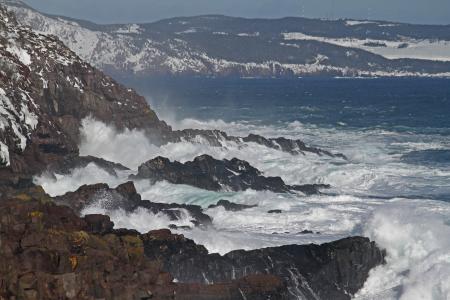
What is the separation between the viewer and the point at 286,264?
1248 inches

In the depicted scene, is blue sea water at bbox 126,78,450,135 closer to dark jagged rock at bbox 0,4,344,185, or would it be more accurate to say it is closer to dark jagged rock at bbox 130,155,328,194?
dark jagged rock at bbox 0,4,344,185

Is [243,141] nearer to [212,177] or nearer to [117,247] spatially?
[212,177]

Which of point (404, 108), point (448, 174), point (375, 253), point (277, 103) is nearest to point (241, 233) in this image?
point (375, 253)

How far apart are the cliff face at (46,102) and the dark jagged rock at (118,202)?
6.63m

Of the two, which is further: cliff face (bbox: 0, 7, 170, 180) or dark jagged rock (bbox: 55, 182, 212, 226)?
cliff face (bbox: 0, 7, 170, 180)

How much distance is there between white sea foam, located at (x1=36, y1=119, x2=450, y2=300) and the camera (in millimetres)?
34188

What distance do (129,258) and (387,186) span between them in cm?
3069

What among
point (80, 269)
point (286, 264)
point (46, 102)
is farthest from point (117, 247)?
point (46, 102)

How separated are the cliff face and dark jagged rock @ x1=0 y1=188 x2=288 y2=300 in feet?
59.1

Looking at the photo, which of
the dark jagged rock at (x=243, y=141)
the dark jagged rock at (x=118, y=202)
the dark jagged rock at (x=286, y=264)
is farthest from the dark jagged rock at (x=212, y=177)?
the dark jagged rock at (x=286, y=264)

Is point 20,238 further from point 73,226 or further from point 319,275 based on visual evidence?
point 319,275

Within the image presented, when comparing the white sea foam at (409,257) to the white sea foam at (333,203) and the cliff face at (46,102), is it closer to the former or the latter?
the white sea foam at (333,203)

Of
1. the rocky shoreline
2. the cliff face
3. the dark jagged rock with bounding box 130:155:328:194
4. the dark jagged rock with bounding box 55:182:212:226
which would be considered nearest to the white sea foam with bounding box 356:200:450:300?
the rocky shoreline

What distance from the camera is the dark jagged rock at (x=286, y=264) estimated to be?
30922 mm
